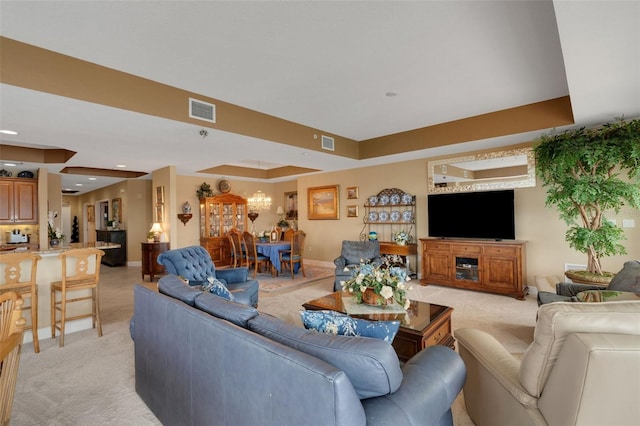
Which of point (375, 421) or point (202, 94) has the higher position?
point (202, 94)

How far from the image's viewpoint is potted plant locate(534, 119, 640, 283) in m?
3.59

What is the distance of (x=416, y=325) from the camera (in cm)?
242

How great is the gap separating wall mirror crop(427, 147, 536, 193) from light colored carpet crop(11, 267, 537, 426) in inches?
73.5

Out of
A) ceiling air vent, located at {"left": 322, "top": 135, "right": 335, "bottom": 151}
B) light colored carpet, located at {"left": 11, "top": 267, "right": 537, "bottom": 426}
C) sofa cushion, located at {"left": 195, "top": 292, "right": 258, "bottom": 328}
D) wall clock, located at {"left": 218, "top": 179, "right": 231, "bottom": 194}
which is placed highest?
ceiling air vent, located at {"left": 322, "top": 135, "right": 335, "bottom": 151}

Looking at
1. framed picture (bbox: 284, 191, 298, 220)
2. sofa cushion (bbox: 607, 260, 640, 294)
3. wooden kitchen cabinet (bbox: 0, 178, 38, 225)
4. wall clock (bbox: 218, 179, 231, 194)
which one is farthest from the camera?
framed picture (bbox: 284, 191, 298, 220)

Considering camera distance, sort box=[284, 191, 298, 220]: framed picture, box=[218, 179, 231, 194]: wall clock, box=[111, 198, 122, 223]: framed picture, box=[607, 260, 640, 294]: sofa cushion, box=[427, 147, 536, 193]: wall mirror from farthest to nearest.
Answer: box=[284, 191, 298, 220]: framed picture < box=[111, 198, 122, 223]: framed picture < box=[218, 179, 231, 194]: wall clock < box=[427, 147, 536, 193]: wall mirror < box=[607, 260, 640, 294]: sofa cushion

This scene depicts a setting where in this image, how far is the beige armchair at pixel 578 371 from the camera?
1.04 metres

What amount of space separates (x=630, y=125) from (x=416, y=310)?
11.0 feet

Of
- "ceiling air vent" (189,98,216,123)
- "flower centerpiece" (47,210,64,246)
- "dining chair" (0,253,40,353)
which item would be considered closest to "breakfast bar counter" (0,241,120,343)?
"dining chair" (0,253,40,353)

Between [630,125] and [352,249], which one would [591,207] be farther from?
[352,249]

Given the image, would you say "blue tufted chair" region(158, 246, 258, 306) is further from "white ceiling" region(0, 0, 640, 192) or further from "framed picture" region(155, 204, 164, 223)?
"framed picture" region(155, 204, 164, 223)

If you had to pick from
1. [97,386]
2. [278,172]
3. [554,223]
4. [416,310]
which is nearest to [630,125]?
[554,223]

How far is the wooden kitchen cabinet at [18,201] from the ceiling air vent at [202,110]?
4.99 m

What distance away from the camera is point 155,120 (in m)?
3.54
